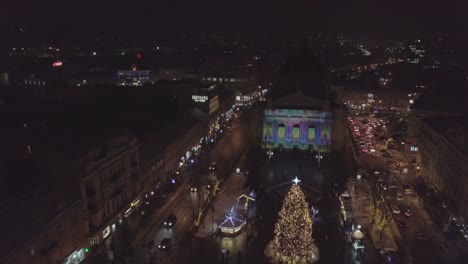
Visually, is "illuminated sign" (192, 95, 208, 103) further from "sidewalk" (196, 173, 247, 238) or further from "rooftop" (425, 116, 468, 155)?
"rooftop" (425, 116, 468, 155)

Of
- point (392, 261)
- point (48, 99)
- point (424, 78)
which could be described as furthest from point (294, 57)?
point (392, 261)

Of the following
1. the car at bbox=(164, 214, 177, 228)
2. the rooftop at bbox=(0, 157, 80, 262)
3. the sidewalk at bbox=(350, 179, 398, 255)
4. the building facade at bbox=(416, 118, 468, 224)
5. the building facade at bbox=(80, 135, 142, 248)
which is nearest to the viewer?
the rooftop at bbox=(0, 157, 80, 262)

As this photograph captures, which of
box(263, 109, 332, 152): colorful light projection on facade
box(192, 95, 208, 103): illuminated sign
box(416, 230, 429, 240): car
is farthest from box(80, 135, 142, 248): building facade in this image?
box(192, 95, 208, 103): illuminated sign

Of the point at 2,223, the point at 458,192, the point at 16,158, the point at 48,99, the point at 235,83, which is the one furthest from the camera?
the point at 235,83

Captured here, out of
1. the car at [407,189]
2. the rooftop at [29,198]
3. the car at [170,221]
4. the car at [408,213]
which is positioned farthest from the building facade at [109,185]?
the car at [407,189]

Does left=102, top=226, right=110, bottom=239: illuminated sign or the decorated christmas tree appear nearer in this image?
the decorated christmas tree

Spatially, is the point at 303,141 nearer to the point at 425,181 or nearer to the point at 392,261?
the point at 425,181

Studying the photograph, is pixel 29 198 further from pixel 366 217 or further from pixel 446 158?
pixel 446 158

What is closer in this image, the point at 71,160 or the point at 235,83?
the point at 71,160
